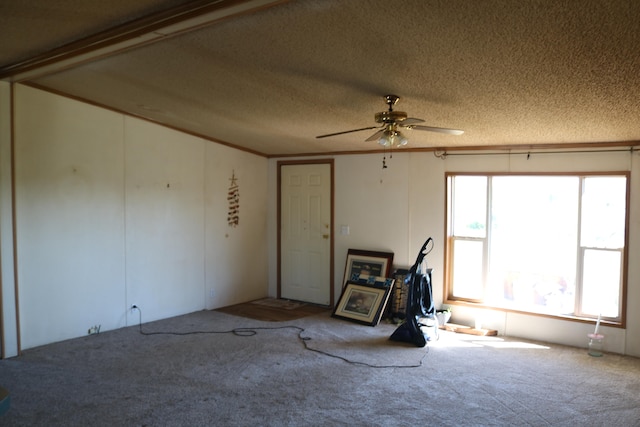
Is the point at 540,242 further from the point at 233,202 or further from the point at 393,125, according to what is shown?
the point at 233,202

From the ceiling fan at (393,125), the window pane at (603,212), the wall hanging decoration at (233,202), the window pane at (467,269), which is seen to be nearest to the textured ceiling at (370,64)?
the ceiling fan at (393,125)

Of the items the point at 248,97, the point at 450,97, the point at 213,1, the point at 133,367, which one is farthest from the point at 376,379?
the point at 213,1

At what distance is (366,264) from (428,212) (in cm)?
107

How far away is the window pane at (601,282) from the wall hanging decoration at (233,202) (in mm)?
4301

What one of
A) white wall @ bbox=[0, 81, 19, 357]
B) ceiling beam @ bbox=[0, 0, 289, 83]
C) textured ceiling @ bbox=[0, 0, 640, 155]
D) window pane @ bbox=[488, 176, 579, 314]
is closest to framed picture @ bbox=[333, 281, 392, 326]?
window pane @ bbox=[488, 176, 579, 314]

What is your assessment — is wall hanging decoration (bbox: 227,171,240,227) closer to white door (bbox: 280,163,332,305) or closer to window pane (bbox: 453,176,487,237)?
white door (bbox: 280,163,332,305)

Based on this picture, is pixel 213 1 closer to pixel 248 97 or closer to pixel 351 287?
pixel 248 97

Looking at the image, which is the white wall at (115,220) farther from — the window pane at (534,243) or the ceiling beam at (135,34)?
the window pane at (534,243)

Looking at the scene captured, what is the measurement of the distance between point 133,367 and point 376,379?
208cm

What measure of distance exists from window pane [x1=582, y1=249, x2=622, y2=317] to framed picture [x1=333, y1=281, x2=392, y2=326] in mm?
2108

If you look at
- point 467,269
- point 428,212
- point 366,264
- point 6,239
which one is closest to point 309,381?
point 366,264

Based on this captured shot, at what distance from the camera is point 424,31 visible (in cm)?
238

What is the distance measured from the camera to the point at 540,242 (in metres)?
4.83

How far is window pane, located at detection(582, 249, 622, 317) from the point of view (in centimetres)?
448
